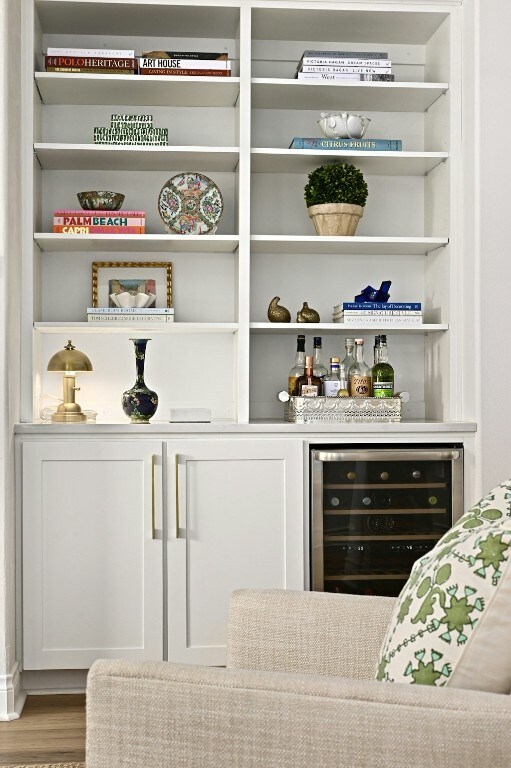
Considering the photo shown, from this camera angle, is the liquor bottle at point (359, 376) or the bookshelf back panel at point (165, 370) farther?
the bookshelf back panel at point (165, 370)

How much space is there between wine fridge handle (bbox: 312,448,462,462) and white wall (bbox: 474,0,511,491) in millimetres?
158

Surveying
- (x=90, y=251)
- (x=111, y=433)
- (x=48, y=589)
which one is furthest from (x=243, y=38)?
(x=48, y=589)

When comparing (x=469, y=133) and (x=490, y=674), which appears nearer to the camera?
(x=490, y=674)

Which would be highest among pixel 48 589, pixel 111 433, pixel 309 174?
pixel 309 174

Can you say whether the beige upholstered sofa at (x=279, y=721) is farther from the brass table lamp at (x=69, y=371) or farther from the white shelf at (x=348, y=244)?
the white shelf at (x=348, y=244)

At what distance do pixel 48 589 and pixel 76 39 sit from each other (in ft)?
6.99

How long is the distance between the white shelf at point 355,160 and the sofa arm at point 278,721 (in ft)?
7.66

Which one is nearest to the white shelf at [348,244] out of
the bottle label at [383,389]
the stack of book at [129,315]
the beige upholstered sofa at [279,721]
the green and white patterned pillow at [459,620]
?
the stack of book at [129,315]

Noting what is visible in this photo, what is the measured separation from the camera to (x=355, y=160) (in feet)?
11.0

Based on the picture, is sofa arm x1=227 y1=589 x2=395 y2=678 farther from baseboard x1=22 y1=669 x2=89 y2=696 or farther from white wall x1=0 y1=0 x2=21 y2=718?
baseboard x1=22 y1=669 x2=89 y2=696

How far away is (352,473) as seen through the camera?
308 cm

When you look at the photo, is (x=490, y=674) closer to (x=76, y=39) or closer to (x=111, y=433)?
(x=111, y=433)

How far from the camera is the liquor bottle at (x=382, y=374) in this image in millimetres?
3279

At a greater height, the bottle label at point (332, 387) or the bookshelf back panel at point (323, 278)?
the bookshelf back panel at point (323, 278)
